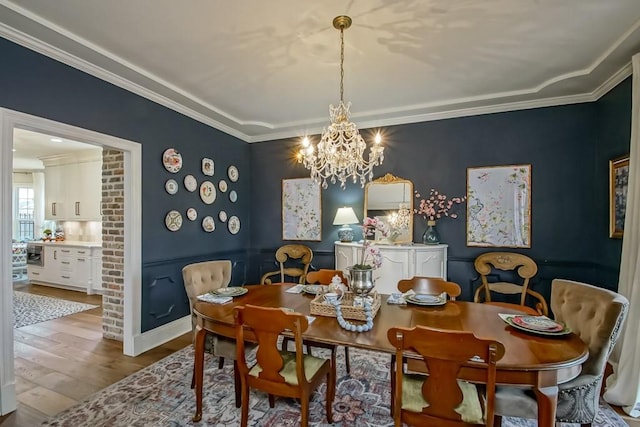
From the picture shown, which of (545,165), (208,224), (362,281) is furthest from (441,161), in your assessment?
(208,224)

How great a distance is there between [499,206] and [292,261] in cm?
283

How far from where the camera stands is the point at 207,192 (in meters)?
3.97

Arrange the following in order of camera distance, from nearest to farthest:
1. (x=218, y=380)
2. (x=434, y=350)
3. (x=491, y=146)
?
(x=434, y=350), (x=218, y=380), (x=491, y=146)

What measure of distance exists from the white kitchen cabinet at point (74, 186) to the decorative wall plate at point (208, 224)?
3.16 m

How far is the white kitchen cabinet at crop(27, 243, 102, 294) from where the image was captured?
5465 millimetres

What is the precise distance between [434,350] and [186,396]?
2.00m

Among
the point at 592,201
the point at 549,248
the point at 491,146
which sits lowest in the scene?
the point at 549,248

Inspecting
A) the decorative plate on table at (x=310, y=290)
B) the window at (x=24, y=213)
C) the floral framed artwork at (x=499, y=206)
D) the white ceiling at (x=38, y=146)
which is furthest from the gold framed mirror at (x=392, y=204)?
the window at (x=24, y=213)

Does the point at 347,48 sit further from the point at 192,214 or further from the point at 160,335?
the point at 160,335

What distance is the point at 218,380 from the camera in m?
2.56

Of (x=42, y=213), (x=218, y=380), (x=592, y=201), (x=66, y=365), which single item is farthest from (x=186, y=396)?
(x=42, y=213)

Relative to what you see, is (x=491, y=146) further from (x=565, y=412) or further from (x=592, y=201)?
(x=565, y=412)

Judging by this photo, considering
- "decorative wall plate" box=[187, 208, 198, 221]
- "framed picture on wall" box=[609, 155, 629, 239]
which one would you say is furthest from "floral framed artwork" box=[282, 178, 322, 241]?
"framed picture on wall" box=[609, 155, 629, 239]

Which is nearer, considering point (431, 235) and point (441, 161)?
point (431, 235)
